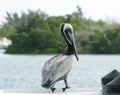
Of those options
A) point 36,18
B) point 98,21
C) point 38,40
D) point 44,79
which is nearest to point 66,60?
point 44,79

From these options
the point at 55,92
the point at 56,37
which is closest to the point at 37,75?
the point at 55,92

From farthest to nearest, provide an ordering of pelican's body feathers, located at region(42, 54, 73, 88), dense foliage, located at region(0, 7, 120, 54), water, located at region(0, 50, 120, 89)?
dense foliage, located at region(0, 7, 120, 54), water, located at region(0, 50, 120, 89), pelican's body feathers, located at region(42, 54, 73, 88)

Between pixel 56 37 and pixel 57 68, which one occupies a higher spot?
pixel 57 68

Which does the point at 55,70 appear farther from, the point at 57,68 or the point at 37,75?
the point at 37,75

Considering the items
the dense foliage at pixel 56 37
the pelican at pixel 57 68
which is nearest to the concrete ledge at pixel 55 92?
the pelican at pixel 57 68

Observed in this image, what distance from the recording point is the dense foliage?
138ft

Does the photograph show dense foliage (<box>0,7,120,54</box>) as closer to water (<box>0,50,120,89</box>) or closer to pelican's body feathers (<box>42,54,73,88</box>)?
water (<box>0,50,120,89</box>)

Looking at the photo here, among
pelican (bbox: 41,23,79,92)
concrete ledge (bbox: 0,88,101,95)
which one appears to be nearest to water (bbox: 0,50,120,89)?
pelican (bbox: 41,23,79,92)

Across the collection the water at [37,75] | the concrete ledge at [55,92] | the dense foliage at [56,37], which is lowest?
the dense foliage at [56,37]

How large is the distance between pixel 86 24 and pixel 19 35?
734 cm

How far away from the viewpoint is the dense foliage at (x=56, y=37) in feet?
138

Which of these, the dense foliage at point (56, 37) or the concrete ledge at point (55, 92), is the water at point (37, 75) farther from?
the dense foliage at point (56, 37)

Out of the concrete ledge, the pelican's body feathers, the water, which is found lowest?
the water

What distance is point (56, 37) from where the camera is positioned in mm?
41531
